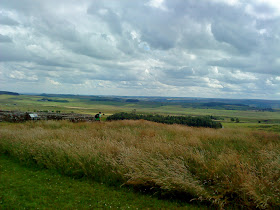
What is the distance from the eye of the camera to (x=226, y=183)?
5.92 meters

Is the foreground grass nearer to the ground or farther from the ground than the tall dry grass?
nearer to the ground

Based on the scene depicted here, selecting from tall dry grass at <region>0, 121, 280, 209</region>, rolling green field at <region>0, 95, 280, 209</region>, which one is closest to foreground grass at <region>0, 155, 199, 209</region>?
rolling green field at <region>0, 95, 280, 209</region>

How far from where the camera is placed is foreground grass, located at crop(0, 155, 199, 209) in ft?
18.4

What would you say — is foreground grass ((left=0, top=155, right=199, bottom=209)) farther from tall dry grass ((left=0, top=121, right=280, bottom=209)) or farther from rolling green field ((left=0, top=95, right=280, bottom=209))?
tall dry grass ((left=0, top=121, right=280, bottom=209))

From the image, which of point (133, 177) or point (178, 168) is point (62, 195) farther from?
point (178, 168)

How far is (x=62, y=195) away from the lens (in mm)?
6195

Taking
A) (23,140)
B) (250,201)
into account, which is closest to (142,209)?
(250,201)

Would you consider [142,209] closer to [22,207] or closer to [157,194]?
[157,194]

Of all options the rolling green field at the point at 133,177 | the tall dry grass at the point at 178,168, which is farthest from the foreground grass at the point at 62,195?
the tall dry grass at the point at 178,168

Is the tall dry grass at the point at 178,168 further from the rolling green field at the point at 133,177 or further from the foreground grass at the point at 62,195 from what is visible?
the foreground grass at the point at 62,195

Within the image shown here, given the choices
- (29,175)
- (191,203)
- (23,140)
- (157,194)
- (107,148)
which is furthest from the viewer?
(23,140)

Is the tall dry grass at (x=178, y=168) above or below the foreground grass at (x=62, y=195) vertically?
above

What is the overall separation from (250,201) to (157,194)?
2670mm

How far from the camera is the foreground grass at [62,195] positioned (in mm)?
5605
